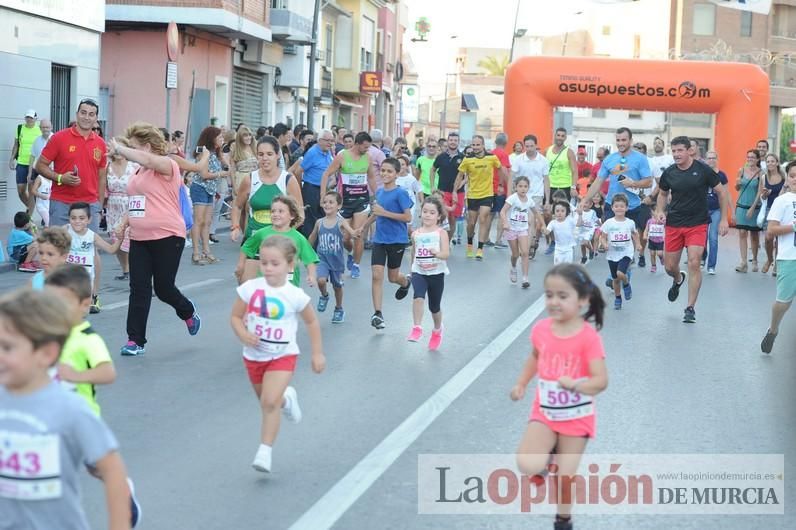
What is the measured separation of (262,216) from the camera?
442 inches

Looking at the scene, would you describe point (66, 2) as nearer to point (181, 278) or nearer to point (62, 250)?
point (181, 278)

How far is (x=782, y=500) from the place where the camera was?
6.45m

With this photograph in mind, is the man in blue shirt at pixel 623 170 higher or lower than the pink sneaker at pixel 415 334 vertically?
higher

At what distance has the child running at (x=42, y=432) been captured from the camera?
138 inches

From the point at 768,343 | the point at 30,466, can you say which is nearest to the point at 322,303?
the point at 768,343

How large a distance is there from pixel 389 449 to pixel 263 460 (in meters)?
0.99

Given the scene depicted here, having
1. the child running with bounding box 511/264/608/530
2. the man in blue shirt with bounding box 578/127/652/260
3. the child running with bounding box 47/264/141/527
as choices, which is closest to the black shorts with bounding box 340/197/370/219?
the man in blue shirt with bounding box 578/127/652/260

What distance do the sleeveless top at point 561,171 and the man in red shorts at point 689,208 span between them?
8.20m

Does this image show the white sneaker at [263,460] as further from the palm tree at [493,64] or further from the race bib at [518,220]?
the palm tree at [493,64]

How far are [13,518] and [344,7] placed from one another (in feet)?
184

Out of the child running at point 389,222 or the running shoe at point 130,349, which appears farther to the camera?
the child running at point 389,222

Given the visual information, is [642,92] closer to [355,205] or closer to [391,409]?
[355,205]

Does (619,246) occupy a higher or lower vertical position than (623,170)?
lower

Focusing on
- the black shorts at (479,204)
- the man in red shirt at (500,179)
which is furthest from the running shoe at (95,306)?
the man in red shirt at (500,179)
